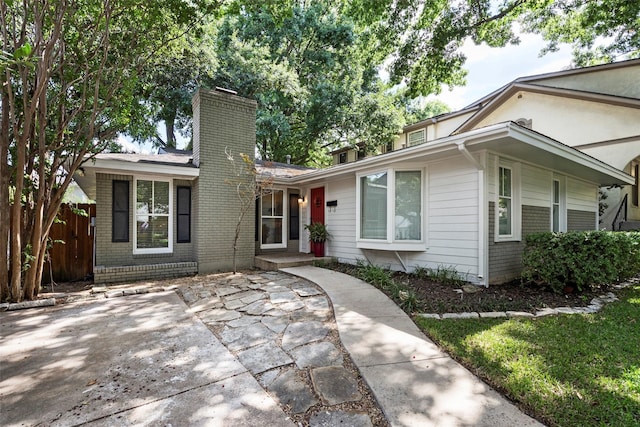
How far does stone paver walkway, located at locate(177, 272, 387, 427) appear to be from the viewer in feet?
7.39

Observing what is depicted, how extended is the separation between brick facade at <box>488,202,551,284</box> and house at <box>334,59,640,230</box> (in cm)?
541

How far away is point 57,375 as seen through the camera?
2699mm

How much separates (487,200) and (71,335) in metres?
6.71

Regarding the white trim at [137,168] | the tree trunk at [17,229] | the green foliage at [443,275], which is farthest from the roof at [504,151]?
the tree trunk at [17,229]

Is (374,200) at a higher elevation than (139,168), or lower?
lower

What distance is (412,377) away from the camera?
2.59 meters

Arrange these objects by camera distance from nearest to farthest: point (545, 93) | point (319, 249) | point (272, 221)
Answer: point (319, 249)
point (272, 221)
point (545, 93)

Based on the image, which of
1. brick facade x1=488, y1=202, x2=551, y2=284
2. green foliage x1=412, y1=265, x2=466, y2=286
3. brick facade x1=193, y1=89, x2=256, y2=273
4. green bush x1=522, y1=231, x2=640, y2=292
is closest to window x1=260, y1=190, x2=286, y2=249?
brick facade x1=193, y1=89, x2=256, y2=273

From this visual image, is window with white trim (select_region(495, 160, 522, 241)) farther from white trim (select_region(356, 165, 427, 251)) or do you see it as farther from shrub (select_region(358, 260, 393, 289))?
shrub (select_region(358, 260, 393, 289))

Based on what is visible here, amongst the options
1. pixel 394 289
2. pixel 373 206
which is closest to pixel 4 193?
pixel 394 289

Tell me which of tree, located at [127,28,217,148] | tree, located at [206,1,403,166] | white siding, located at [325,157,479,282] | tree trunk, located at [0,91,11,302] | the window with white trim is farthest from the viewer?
tree, located at [206,1,403,166]

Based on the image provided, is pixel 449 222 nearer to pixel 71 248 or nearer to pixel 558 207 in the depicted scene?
pixel 558 207

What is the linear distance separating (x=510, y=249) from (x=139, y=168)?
829 cm

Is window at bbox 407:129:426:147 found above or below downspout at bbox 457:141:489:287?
above
